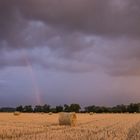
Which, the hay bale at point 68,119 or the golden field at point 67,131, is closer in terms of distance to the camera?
the golden field at point 67,131

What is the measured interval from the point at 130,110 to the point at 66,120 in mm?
61751

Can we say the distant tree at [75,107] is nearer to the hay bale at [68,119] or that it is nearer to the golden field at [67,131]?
the hay bale at [68,119]

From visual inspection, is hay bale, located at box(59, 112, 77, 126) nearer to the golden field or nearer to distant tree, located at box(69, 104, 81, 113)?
the golden field

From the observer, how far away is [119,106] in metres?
92.0

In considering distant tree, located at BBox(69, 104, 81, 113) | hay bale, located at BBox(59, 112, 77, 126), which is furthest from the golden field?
distant tree, located at BBox(69, 104, 81, 113)

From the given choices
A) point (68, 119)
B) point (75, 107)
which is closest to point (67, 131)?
point (68, 119)

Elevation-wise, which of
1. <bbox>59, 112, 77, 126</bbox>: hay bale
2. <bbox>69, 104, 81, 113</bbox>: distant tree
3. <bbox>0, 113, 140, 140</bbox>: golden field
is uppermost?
<bbox>69, 104, 81, 113</bbox>: distant tree

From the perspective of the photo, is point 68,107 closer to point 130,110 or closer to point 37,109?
point 37,109

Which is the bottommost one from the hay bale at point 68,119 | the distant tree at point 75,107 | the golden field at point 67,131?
the golden field at point 67,131

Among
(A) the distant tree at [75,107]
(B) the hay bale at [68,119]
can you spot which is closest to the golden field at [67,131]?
(B) the hay bale at [68,119]

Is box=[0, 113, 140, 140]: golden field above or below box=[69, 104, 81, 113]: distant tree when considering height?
below

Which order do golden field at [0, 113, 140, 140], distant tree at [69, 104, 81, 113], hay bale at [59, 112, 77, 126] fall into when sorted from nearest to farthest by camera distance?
golden field at [0, 113, 140, 140], hay bale at [59, 112, 77, 126], distant tree at [69, 104, 81, 113]

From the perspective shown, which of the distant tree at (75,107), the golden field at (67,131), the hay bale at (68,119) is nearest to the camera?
the golden field at (67,131)

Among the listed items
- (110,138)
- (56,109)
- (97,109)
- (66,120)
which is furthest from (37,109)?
(110,138)
